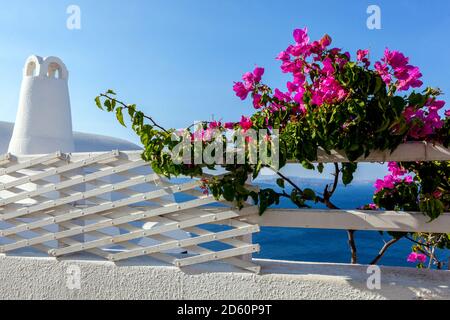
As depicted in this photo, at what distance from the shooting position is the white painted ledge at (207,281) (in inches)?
89.1

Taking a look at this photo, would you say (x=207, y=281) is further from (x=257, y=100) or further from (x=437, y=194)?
(x=437, y=194)

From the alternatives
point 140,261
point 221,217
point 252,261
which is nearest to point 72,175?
point 140,261

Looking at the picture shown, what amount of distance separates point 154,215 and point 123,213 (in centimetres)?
28

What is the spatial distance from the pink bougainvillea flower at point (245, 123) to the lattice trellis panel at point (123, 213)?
20.0 inches

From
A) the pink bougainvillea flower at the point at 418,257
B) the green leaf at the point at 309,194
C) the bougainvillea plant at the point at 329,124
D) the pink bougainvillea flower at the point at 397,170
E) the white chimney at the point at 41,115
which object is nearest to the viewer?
the bougainvillea plant at the point at 329,124

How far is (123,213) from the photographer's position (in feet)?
9.00

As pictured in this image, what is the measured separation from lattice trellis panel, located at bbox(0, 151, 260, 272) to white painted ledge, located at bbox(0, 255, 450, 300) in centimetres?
8

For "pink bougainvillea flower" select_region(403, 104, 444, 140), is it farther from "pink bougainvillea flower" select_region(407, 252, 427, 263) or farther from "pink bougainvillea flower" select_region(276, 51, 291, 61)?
"pink bougainvillea flower" select_region(407, 252, 427, 263)

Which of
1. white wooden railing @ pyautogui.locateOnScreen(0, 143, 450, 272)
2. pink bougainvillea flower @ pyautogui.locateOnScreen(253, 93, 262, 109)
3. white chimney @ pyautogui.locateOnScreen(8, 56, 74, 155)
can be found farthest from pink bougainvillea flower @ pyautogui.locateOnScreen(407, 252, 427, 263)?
white chimney @ pyautogui.locateOnScreen(8, 56, 74, 155)

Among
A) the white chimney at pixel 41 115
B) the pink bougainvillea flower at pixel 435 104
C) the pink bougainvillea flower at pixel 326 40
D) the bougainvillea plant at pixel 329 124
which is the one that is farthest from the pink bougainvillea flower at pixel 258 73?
the white chimney at pixel 41 115

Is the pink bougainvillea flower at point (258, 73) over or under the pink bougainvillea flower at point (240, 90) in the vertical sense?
over

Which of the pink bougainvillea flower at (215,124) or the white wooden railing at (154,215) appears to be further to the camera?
the pink bougainvillea flower at (215,124)

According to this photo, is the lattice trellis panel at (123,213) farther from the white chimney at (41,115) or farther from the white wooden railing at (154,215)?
the white chimney at (41,115)
